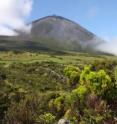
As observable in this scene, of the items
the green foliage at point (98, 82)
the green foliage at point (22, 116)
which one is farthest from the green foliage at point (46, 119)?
the green foliage at point (98, 82)

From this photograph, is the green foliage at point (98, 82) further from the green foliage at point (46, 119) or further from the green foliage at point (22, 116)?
the green foliage at point (22, 116)

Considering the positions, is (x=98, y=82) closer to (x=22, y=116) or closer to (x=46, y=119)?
(x=46, y=119)

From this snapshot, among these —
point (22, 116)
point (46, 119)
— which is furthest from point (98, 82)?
point (22, 116)

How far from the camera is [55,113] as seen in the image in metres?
30.7

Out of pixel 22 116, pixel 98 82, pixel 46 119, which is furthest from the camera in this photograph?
pixel 98 82

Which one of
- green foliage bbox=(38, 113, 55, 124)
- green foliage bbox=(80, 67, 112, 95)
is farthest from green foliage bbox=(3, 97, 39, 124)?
green foliage bbox=(80, 67, 112, 95)

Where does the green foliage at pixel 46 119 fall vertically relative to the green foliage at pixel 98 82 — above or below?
below

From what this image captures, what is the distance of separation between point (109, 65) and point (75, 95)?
2539 centimetres

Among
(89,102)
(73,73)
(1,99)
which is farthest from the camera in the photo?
(73,73)

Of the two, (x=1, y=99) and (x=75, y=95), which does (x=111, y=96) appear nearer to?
(x=75, y=95)

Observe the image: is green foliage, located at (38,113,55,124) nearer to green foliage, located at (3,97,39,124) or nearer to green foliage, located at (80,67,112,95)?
green foliage, located at (3,97,39,124)

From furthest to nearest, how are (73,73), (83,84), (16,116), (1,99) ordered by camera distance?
(73,73)
(1,99)
(83,84)
(16,116)

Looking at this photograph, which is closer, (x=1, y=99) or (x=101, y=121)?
(x=101, y=121)

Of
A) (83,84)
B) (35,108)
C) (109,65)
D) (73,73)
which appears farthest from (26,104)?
(109,65)
